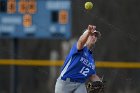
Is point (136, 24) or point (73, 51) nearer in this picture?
point (73, 51)

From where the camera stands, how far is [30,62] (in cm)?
1190

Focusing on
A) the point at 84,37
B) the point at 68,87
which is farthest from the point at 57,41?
the point at 84,37

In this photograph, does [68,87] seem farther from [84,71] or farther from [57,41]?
[57,41]

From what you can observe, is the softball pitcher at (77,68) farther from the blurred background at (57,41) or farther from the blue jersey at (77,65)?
the blurred background at (57,41)

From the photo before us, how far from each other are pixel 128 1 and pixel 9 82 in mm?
2687

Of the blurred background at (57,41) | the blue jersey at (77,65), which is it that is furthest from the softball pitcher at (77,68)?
the blurred background at (57,41)

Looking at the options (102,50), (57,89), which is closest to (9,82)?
(102,50)

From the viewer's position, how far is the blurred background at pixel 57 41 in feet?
36.4

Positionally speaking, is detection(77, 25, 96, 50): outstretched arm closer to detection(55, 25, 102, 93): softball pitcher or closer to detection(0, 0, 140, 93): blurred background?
detection(55, 25, 102, 93): softball pitcher

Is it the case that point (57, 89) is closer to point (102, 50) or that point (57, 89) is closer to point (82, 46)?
point (82, 46)

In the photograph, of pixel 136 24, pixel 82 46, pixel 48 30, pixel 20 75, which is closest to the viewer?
pixel 82 46

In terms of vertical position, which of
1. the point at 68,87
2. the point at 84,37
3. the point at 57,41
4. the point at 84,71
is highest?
the point at 84,37

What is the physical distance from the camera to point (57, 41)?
40.7 feet

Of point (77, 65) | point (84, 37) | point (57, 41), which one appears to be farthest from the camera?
point (57, 41)
